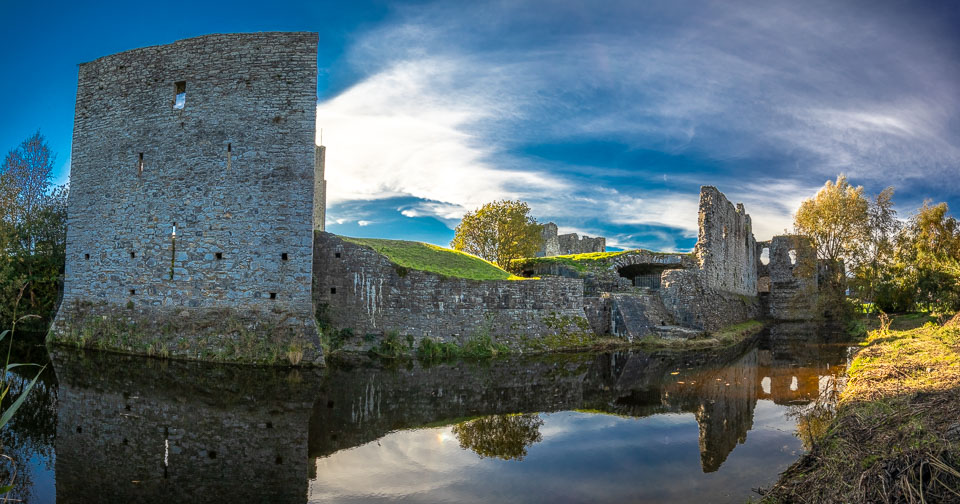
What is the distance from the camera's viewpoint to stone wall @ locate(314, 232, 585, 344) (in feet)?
50.2

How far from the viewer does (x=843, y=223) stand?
3073 cm

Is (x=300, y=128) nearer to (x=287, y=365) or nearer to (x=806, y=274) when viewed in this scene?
(x=287, y=365)

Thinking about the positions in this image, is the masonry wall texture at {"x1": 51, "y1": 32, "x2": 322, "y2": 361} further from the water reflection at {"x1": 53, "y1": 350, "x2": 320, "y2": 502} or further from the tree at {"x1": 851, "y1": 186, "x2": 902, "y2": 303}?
the tree at {"x1": 851, "y1": 186, "x2": 902, "y2": 303}

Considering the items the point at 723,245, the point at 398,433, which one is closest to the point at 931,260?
the point at 723,245

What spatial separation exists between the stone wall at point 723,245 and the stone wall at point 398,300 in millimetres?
12224

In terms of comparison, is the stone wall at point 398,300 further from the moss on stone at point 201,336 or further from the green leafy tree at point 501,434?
the green leafy tree at point 501,434

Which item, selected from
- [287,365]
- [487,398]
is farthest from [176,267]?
[487,398]

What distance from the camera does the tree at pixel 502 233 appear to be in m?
30.6

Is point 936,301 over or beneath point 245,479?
over

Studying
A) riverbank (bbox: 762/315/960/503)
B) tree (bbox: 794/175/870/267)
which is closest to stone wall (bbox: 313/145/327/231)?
riverbank (bbox: 762/315/960/503)

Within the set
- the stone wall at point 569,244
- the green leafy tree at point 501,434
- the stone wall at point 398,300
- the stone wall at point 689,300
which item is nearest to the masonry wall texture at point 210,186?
the stone wall at point 398,300

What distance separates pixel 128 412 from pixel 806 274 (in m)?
37.0

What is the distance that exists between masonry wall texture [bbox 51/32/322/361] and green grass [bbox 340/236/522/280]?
2.75 m

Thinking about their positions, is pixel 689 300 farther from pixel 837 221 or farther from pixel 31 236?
pixel 31 236
